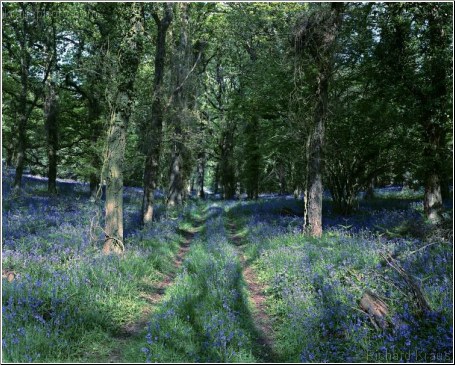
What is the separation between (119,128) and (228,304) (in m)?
5.55

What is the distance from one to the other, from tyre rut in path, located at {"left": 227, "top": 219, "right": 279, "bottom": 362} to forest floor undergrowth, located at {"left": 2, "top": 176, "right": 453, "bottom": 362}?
3cm

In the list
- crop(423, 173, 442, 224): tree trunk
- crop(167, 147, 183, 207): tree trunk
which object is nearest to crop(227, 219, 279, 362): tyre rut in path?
crop(423, 173, 442, 224): tree trunk

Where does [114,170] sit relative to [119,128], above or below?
below

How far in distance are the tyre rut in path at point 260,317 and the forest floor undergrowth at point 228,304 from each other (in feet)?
0.10

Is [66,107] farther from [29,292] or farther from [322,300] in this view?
[322,300]

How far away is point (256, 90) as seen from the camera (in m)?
18.3

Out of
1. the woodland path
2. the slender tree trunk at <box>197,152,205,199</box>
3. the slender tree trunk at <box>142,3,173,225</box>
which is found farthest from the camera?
the slender tree trunk at <box>197,152,205,199</box>

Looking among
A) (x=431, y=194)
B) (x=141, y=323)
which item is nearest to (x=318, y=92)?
(x=431, y=194)

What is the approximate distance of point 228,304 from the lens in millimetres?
6406

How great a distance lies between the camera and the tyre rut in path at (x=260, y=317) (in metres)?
5.13

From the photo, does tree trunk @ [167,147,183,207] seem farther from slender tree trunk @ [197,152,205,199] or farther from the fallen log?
the fallen log

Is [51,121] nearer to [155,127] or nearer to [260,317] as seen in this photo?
[155,127]

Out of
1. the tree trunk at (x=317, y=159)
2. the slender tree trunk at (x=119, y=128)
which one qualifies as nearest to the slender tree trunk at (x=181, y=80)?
the tree trunk at (x=317, y=159)

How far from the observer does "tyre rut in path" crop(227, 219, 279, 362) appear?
513cm
